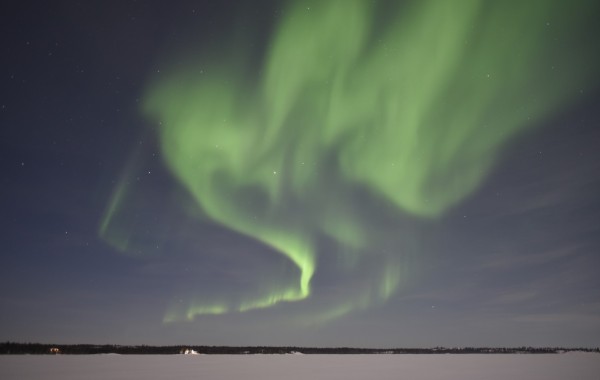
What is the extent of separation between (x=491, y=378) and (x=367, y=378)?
701cm

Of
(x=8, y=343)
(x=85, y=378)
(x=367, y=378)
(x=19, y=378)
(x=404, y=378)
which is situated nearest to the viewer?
(x=19, y=378)

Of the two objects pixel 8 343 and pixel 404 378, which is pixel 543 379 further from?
pixel 8 343

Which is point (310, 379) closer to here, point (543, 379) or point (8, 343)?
point (543, 379)

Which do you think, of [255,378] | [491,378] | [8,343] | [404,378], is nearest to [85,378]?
[255,378]

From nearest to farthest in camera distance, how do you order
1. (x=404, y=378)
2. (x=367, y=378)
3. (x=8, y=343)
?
(x=367, y=378) < (x=404, y=378) < (x=8, y=343)

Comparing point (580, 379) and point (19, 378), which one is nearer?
point (19, 378)

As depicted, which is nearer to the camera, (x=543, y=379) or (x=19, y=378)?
(x=19, y=378)

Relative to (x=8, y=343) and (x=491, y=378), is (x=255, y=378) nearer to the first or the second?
(x=491, y=378)

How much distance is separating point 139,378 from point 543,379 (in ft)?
72.1

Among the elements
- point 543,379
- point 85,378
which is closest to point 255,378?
point 85,378

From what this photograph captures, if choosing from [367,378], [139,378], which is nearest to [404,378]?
[367,378]

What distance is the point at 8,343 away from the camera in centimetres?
9881

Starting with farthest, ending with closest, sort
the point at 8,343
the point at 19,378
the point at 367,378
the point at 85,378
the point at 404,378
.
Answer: the point at 8,343
the point at 404,378
the point at 367,378
the point at 85,378
the point at 19,378

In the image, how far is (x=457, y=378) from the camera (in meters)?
22.9
